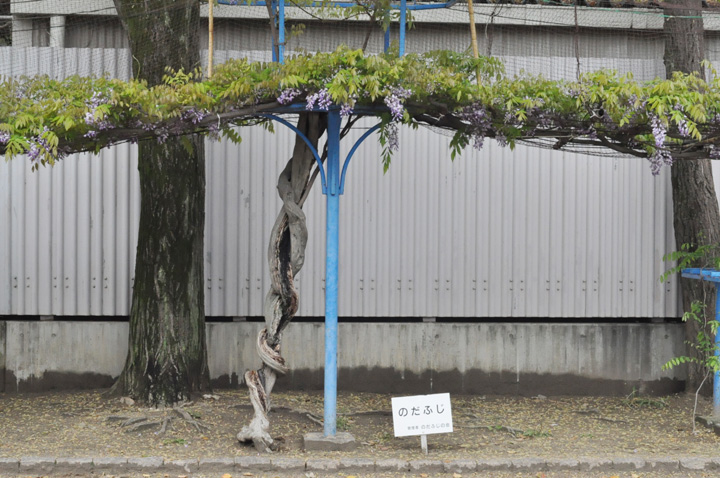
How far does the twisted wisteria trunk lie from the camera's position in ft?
23.9

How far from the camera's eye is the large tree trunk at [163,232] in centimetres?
829

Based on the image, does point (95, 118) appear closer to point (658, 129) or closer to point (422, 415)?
point (422, 415)

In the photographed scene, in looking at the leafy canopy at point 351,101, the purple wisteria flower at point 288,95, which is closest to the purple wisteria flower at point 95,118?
the leafy canopy at point 351,101

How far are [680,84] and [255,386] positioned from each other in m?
4.57

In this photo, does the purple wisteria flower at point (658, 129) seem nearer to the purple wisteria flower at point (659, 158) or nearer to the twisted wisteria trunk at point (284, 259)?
the purple wisteria flower at point (659, 158)

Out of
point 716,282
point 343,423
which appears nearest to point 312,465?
point 343,423

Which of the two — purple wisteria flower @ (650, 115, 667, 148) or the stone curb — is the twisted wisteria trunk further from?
purple wisteria flower @ (650, 115, 667, 148)

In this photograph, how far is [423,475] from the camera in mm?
6625

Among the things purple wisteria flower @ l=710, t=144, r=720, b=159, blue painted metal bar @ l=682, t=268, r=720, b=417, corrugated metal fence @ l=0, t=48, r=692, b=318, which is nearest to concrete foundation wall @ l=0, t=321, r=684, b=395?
corrugated metal fence @ l=0, t=48, r=692, b=318

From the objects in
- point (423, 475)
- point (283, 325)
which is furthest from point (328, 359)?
point (423, 475)

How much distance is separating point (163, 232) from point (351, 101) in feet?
9.98

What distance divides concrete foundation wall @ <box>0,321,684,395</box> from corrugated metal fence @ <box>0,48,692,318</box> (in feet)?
0.75

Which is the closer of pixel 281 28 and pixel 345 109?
pixel 345 109

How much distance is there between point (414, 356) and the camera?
31.9 feet
